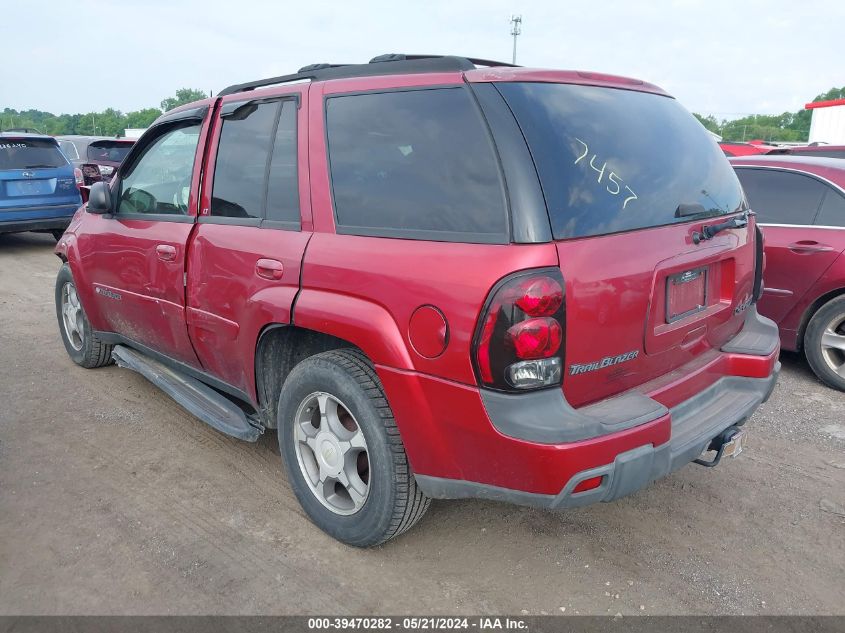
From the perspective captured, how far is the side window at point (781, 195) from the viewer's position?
4.98m

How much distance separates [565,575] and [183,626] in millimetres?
1482

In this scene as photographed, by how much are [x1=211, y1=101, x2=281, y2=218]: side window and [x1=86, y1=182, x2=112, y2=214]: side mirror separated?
1.12 meters

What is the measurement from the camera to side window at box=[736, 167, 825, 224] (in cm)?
498

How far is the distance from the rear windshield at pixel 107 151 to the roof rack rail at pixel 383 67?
10.7 m

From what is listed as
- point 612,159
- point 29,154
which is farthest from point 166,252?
point 29,154

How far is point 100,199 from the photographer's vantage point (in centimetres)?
415

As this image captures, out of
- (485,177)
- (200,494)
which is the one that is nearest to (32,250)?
(200,494)

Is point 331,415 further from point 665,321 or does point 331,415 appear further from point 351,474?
point 665,321

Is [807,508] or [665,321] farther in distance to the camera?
[807,508]

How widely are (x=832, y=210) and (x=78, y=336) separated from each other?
223 inches

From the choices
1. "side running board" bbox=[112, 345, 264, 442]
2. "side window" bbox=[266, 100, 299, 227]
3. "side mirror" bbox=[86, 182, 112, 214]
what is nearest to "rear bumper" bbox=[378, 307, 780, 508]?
"side window" bbox=[266, 100, 299, 227]

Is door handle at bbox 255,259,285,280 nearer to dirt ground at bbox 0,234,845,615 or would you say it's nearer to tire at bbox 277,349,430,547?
tire at bbox 277,349,430,547

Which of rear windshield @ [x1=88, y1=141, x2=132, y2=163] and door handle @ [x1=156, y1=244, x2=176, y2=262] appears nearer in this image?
door handle @ [x1=156, y1=244, x2=176, y2=262]

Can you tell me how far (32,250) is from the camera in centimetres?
1055
